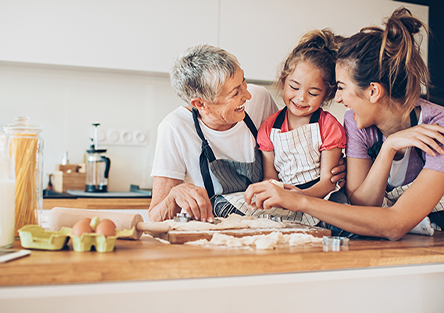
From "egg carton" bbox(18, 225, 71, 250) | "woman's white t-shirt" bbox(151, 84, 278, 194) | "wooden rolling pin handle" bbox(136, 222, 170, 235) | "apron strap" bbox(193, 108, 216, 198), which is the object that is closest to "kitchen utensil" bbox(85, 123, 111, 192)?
"woman's white t-shirt" bbox(151, 84, 278, 194)

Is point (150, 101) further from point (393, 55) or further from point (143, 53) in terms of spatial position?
point (393, 55)

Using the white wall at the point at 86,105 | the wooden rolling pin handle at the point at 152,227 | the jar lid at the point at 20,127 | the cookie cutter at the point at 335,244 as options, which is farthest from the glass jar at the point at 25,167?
the white wall at the point at 86,105

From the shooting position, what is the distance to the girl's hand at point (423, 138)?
1096mm

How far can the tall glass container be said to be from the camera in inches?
29.9

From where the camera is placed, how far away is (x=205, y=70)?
4.77 feet

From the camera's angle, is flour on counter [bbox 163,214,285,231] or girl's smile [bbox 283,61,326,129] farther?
girl's smile [bbox 283,61,326,129]

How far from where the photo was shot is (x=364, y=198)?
1304 mm

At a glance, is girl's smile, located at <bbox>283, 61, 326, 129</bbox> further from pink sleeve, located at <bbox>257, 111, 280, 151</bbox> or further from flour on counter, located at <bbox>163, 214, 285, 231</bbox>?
flour on counter, located at <bbox>163, 214, 285, 231</bbox>

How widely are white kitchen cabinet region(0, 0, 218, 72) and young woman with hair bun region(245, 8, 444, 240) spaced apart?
1.44 meters

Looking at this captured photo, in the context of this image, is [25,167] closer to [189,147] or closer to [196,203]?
[196,203]

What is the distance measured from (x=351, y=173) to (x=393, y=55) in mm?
421

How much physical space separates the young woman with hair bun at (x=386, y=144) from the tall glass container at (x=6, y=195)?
1.85 feet

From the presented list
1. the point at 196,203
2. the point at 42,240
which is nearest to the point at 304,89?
the point at 196,203

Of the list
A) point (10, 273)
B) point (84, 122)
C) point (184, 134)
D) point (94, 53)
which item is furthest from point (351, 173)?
point (84, 122)
